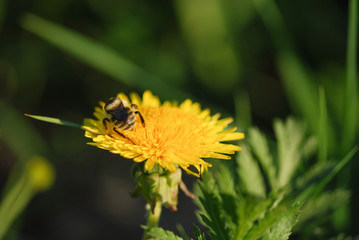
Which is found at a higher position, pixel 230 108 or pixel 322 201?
pixel 230 108

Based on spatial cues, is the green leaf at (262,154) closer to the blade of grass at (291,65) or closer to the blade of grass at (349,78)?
the blade of grass at (349,78)

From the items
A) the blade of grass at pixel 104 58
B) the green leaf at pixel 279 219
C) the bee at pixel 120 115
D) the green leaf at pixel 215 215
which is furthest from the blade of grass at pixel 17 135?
the green leaf at pixel 279 219

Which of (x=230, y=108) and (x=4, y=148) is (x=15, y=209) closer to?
(x=4, y=148)

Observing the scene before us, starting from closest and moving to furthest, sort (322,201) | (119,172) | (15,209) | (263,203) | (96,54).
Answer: (263,203)
(322,201)
(15,209)
(96,54)
(119,172)

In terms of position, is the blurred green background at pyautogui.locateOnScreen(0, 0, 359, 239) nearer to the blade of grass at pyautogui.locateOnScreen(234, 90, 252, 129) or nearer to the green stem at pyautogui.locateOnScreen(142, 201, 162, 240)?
the blade of grass at pyautogui.locateOnScreen(234, 90, 252, 129)

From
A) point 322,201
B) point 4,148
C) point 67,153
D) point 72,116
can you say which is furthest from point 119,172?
point 322,201

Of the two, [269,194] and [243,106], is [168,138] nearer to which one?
[269,194]

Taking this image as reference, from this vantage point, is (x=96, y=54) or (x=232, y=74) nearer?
(x=96, y=54)

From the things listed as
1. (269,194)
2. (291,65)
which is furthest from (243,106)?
(269,194)
